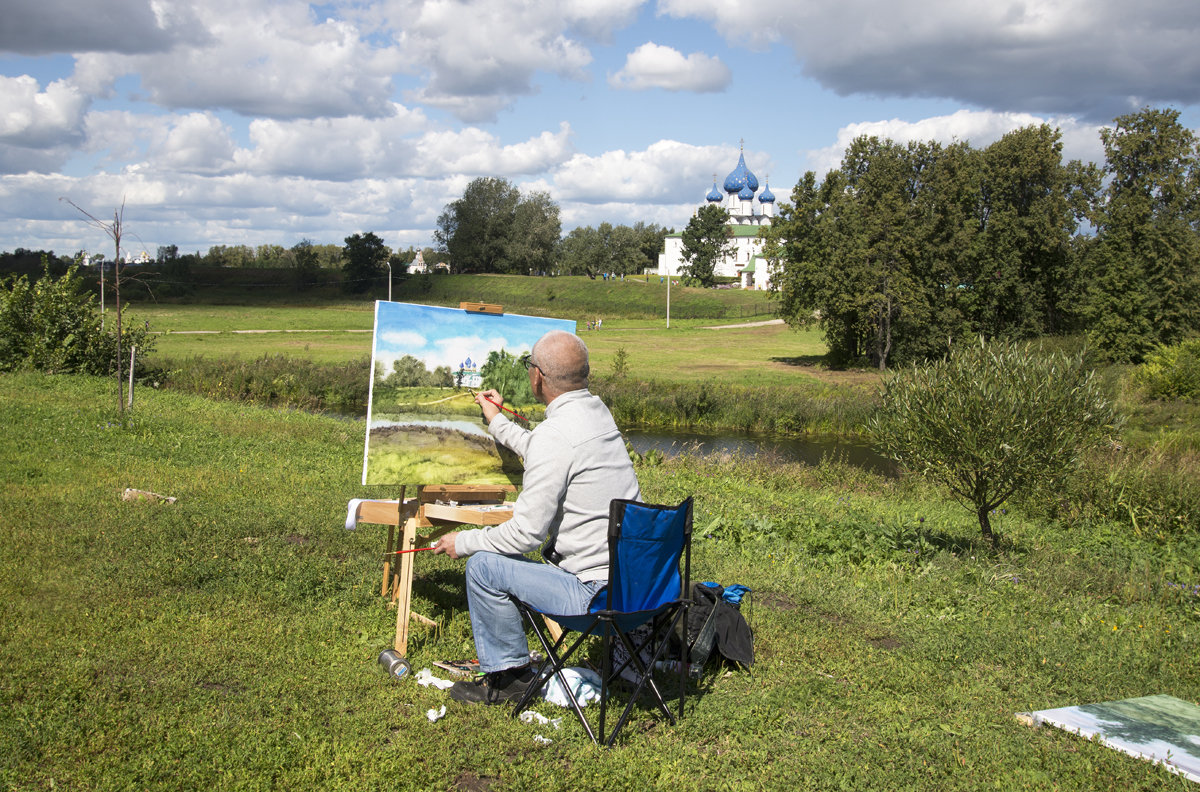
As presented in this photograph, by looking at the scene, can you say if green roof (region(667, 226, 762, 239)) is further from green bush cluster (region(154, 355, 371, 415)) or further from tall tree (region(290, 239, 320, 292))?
green bush cluster (region(154, 355, 371, 415))

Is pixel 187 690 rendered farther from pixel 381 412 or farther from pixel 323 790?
pixel 381 412

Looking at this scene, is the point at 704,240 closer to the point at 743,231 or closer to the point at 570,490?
the point at 743,231

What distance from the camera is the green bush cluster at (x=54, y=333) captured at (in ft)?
63.6

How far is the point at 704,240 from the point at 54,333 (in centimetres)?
8146

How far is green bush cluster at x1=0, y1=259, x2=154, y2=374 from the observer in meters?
19.4

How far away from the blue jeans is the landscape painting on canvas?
1464 millimetres

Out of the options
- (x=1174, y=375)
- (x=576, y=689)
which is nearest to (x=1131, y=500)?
(x=576, y=689)

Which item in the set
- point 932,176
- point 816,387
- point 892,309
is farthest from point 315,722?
point 932,176

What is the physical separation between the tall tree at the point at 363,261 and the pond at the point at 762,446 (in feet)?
184

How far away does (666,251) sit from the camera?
110875 mm

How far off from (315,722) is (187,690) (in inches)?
28.0

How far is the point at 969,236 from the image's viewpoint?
38156mm

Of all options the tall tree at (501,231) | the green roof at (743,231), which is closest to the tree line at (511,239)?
the tall tree at (501,231)

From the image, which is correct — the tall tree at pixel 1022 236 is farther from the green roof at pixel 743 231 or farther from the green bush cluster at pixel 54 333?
the green roof at pixel 743 231
